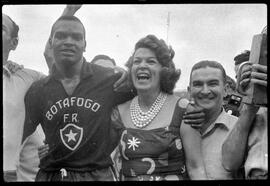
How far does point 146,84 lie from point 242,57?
2.17 ft

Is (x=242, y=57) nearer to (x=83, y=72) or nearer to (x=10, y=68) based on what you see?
(x=83, y=72)

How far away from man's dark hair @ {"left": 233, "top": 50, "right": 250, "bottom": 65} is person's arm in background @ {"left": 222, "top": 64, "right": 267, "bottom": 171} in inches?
2.6

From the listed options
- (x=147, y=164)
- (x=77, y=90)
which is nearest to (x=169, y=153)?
(x=147, y=164)

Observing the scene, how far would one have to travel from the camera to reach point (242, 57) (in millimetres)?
3088

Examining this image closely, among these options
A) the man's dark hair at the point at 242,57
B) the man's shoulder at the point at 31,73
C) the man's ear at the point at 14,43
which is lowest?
the man's shoulder at the point at 31,73

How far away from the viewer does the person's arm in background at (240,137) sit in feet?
9.98

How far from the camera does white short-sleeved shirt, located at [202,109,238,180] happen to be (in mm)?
3057

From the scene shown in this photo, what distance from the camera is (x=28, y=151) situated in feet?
10.3

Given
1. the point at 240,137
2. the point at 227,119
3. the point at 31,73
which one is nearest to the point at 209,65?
the point at 227,119

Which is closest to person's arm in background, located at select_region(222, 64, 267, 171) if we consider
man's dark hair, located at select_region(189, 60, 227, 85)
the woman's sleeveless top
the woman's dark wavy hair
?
man's dark hair, located at select_region(189, 60, 227, 85)

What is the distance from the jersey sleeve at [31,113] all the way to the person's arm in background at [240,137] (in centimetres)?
126

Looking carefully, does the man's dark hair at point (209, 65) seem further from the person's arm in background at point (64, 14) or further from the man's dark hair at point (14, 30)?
the man's dark hair at point (14, 30)

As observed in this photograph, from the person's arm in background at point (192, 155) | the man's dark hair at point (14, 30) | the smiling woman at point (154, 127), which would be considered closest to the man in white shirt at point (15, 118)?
the man's dark hair at point (14, 30)

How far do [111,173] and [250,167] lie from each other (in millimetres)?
907
